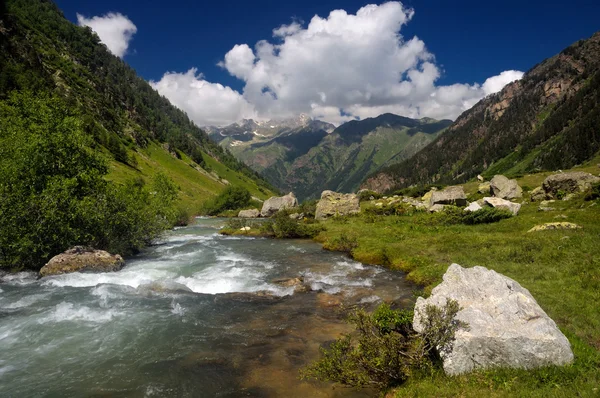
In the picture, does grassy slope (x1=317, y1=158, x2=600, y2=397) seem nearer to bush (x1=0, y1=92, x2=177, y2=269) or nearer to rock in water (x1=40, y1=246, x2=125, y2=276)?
rock in water (x1=40, y1=246, x2=125, y2=276)

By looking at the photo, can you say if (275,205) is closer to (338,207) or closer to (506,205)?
(338,207)

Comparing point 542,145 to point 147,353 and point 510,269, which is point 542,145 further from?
point 147,353

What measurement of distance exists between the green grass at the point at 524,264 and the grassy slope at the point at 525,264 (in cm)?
2

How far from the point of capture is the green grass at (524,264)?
8797mm

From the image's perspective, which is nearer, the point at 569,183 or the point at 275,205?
the point at 569,183

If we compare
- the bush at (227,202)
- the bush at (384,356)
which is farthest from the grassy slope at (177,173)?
the bush at (384,356)

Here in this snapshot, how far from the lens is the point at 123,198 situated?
32.8 meters

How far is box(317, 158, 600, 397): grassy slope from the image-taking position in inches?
346

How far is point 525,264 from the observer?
2062cm

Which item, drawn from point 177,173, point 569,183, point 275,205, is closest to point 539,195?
point 569,183

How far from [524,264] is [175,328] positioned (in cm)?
2154

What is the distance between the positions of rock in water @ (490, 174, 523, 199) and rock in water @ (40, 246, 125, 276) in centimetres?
6197

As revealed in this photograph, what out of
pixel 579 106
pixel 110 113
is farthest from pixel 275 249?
pixel 579 106

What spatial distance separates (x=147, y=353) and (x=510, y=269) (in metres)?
21.1
